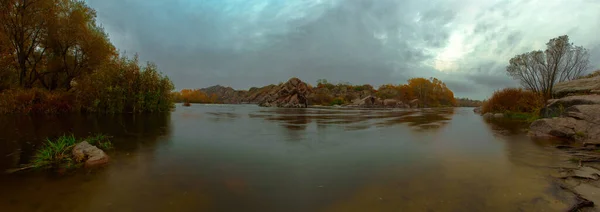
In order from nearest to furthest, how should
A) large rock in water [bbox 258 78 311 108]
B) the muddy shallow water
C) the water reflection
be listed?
the muddy shallow water < the water reflection < large rock in water [bbox 258 78 311 108]

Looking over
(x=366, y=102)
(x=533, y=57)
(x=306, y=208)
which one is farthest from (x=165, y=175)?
(x=366, y=102)

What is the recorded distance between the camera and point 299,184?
15.7 feet

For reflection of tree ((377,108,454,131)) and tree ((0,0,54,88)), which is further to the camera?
tree ((0,0,54,88))

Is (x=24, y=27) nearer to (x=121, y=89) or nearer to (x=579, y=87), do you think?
(x=121, y=89)

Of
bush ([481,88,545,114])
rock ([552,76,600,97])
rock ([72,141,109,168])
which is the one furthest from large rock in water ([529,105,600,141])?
rock ([72,141,109,168])

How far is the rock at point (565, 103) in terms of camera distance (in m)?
11.0

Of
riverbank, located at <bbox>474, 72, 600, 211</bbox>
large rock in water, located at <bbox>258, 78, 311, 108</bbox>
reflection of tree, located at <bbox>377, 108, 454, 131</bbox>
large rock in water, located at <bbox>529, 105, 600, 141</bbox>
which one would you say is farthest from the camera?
large rock in water, located at <bbox>258, 78, 311, 108</bbox>

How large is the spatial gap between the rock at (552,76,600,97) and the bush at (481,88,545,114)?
9.50ft

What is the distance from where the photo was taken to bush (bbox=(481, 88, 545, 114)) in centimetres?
2222

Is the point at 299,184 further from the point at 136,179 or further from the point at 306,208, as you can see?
the point at 136,179

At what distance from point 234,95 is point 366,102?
4198 inches

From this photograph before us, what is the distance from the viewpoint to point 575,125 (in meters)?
10.3

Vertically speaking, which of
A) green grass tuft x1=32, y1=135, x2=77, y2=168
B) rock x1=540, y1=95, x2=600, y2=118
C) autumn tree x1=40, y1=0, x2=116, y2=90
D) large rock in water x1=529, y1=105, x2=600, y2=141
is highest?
autumn tree x1=40, y1=0, x2=116, y2=90

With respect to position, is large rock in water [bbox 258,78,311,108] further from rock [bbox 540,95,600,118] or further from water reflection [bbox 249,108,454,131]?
rock [bbox 540,95,600,118]
